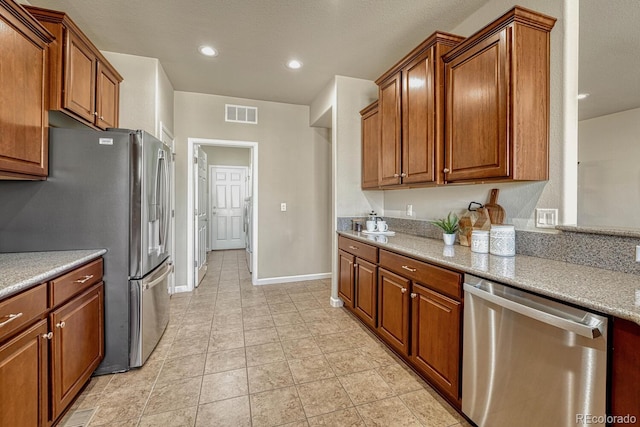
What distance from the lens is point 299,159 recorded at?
442 centimetres

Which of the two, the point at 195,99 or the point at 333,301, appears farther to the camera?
the point at 195,99

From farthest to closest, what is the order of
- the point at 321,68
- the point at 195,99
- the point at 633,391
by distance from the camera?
the point at 195,99
the point at 321,68
the point at 633,391

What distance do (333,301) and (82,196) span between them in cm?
257

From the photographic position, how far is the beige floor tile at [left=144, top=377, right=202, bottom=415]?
1716 millimetres

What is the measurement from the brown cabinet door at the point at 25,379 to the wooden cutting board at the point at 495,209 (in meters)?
2.70

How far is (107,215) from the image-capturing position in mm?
1979

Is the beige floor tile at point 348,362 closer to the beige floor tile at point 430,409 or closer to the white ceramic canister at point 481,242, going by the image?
the beige floor tile at point 430,409

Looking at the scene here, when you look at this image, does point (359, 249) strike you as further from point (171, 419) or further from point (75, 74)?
point (75, 74)

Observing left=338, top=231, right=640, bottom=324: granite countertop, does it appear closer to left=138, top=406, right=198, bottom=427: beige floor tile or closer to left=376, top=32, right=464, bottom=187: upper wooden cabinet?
left=376, top=32, right=464, bottom=187: upper wooden cabinet

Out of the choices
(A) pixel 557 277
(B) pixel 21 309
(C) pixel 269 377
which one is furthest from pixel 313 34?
(C) pixel 269 377

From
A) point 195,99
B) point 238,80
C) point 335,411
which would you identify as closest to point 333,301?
point 335,411

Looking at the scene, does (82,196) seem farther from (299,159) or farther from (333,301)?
(299,159)

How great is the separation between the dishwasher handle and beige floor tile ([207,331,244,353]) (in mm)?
2005

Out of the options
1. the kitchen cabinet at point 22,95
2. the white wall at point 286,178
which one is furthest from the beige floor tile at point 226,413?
the white wall at point 286,178
